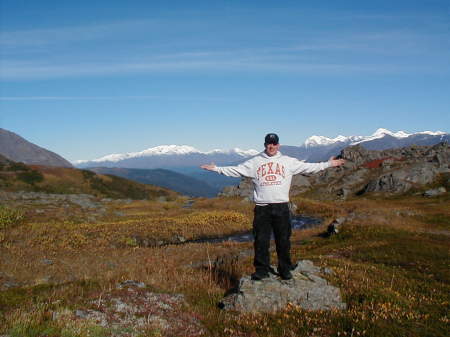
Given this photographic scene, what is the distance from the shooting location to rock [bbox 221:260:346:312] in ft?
35.3

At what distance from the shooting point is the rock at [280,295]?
424 inches

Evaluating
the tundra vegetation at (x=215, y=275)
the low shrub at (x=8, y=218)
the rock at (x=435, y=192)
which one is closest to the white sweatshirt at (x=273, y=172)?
the tundra vegetation at (x=215, y=275)

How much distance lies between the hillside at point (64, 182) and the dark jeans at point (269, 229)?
3481 inches

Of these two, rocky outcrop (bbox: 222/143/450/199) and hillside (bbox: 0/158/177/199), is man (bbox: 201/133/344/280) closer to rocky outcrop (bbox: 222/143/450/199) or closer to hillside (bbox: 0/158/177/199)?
rocky outcrop (bbox: 222/143/450/199)

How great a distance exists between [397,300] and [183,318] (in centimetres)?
648

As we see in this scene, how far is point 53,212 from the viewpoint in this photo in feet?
178

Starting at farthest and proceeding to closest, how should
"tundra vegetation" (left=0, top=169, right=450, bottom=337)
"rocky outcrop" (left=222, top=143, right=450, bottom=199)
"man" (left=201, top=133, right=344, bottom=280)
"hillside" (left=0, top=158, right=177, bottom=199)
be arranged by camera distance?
"hillside" (left=0, top=158, right=177, bottom=199) → "rocky outcrop" (left=222, top=143, right=450, bottom=199) → "man" (left=201, top=133, right=344, bottom=280) → "tundra vegetation" (left=0, top=169, right=450, bottom=337)

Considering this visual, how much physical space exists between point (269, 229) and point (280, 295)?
2074mm

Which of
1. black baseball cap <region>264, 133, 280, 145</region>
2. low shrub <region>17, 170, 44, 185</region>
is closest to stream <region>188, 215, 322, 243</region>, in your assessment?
black baseball cap <region>264, 133, 280, 145</region>

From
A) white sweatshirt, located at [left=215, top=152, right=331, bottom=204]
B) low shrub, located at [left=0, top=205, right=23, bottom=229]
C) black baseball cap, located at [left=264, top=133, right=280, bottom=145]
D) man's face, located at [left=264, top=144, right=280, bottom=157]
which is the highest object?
black baseball cap, located at [left=264, top=133, right=280, bottom=145]

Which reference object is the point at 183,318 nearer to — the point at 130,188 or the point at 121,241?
the point at 121,241

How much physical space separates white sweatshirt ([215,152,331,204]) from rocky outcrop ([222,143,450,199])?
6139cm

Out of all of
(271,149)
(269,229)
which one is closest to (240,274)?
(269,229)

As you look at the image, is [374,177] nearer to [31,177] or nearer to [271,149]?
[271,149]
